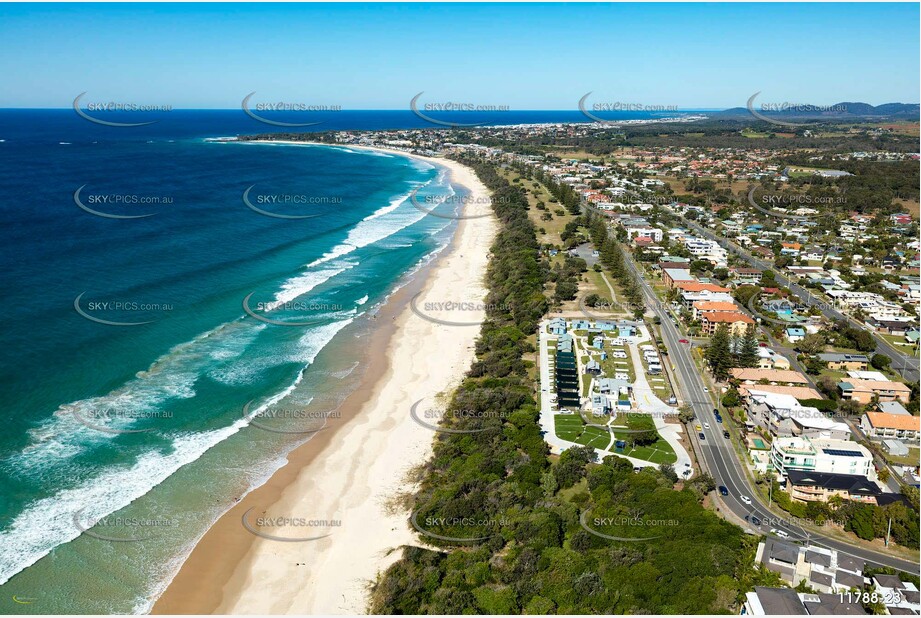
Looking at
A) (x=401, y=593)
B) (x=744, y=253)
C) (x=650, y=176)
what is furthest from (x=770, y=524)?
(x=650, y=176)

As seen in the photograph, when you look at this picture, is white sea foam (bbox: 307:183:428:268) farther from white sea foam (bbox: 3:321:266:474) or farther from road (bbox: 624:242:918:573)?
road (bbox: 624:242:918:573)

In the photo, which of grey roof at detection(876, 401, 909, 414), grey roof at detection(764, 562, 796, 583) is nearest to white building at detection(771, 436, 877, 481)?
grey roof at detection(876, 401, 909, 414)

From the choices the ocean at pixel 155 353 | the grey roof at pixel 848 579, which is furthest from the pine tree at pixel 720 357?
the ocean at pixel 155 353

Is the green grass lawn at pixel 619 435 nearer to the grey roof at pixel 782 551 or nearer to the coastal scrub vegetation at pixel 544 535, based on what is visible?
the coastal scrub vegetation at pixel 544 535

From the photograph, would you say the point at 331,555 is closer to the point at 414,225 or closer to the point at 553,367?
the point at 553,367

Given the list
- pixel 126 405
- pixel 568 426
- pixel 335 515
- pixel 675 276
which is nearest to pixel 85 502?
pixel 126 405

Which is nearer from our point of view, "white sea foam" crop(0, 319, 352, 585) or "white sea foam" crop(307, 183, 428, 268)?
"white sea foam" crop(0, 319, 352, 585)

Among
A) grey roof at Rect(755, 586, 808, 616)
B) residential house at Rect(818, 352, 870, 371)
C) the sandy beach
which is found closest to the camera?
grey roof at Rect(755, 586, 808, 616)
